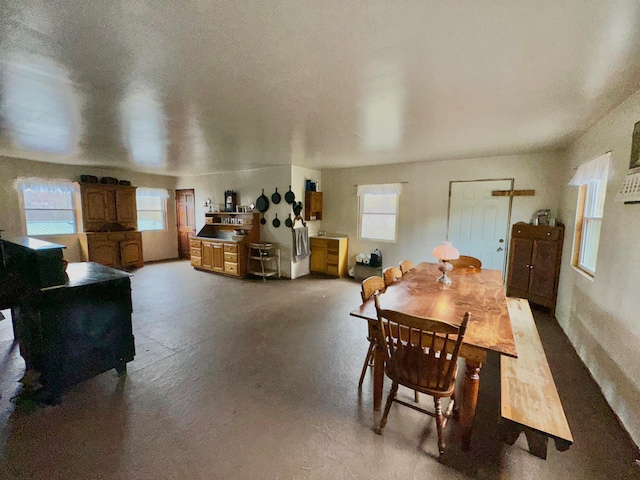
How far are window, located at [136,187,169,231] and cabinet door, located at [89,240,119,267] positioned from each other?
1090 mm

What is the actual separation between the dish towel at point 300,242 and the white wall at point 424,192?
712mm

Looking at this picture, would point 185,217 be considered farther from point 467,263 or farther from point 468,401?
point 468,401

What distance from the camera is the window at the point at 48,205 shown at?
5301 millimetres

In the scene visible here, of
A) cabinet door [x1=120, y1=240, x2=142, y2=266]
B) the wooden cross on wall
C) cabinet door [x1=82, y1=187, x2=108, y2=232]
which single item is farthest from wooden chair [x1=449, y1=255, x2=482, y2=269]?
cabinet door [x1=82, y1=187, x2=108, y2=232]

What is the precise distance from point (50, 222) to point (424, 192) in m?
7.61

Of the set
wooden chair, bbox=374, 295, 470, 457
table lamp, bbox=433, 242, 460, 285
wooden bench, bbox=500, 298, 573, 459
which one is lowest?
wooden bench, bbox=500, 298, 573, 459

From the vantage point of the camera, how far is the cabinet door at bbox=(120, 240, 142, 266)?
628cm

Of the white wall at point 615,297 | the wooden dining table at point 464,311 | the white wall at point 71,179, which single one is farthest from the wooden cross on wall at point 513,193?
the white wall at point 71,179

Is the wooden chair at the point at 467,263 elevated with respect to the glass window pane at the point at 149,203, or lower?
lower

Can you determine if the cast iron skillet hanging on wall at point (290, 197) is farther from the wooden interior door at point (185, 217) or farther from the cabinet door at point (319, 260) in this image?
the wooden interior door at point (185, 217)

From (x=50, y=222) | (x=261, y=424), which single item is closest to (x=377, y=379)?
(x=261, y=424)

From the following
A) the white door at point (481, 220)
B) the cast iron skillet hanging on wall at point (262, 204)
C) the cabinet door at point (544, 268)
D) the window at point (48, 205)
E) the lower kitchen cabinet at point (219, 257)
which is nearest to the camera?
the cabinet door at point (544, 268)

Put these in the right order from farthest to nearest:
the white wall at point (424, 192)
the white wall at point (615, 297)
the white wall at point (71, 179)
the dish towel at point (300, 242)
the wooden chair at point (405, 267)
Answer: the dish towel at point (300, 242) < the white wall at point (71, 179) < the white wall at point (424, 192) < the wooden chair at point (405, 267) < the white wall at point (615, 297)

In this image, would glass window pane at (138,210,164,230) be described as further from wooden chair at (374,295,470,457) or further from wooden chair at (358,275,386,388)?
wooden chair at (374,295,470,457)
